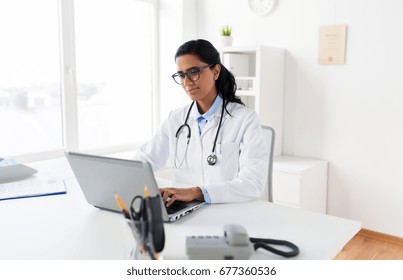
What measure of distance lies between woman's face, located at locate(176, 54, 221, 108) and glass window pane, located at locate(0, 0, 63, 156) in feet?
4.86

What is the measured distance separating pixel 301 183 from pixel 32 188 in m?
1.76

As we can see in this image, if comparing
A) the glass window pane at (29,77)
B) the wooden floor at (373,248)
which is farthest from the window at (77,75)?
the wooden floor at (373,248)

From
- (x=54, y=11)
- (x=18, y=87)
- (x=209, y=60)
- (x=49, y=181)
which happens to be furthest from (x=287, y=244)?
(x=54, y=11)

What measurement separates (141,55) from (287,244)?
2.87 m

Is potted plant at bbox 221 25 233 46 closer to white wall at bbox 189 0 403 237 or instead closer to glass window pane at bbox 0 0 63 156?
white wall at bbox 189 0 403 237

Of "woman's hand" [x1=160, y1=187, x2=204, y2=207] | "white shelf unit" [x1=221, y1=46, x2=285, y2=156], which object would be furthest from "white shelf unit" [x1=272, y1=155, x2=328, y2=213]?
"woman's hand" [x1=160, y1=187, x2=204, y2=207]

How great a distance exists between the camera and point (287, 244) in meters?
1.05

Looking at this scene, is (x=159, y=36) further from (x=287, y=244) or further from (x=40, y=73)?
(x=287, y=244)

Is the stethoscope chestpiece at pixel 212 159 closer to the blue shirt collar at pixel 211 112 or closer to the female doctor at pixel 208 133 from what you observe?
the female doctor at pixel 208 133

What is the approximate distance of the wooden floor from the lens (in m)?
2.69

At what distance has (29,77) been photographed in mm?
2777

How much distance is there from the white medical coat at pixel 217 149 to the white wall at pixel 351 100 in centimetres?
143

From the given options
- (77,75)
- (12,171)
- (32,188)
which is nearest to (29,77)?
(77,75)

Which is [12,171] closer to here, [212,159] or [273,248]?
[212,159]
